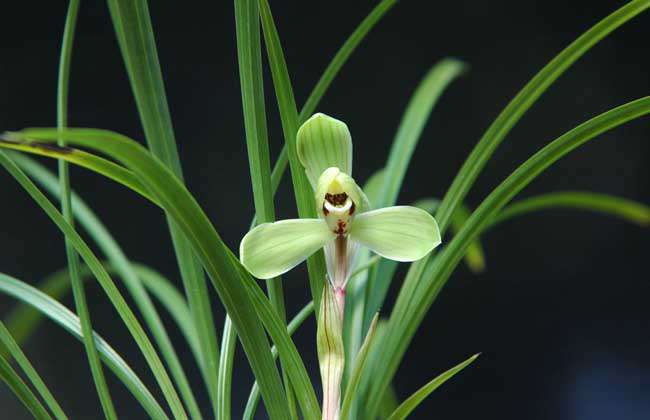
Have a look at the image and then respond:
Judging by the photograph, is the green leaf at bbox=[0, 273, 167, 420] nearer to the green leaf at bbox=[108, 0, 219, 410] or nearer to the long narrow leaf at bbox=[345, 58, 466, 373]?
the green leaf at bbox=[108, 0, 219, 410]

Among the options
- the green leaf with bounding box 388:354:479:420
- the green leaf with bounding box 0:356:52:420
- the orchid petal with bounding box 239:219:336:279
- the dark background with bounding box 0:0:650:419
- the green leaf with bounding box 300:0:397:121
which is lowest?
the green leaf with bounding box 388:354:479:420

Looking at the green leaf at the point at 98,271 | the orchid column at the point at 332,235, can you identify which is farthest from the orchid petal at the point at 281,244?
the green leaf at the point at 98,271

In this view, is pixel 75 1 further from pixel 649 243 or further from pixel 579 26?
pixel 649 243

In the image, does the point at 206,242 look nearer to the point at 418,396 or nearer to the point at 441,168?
the point at 418,396

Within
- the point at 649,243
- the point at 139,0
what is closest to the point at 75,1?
the point at 139,0

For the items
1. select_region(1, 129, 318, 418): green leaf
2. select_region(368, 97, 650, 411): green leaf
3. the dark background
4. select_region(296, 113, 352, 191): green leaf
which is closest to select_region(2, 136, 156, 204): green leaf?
select_region(1, 129, 318, 418): green leaf

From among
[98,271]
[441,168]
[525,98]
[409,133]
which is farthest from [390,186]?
[441,168]
